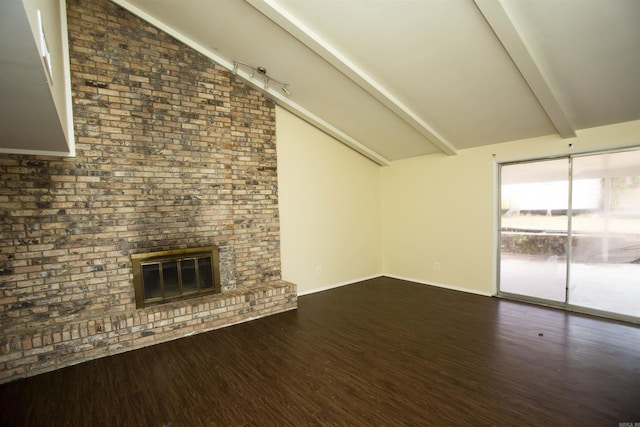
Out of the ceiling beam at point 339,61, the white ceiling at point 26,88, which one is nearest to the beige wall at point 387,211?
the ceiling beam at point 339,61

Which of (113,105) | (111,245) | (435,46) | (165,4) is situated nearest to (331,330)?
(111,245)

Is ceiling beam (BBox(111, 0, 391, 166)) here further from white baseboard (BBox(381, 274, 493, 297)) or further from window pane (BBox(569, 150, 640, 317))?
window pane (BBox(569, 150, 640, 317))

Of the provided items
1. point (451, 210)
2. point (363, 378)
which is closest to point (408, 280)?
point (451, 210)

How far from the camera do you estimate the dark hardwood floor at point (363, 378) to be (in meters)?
2.05

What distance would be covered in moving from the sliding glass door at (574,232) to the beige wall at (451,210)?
215mm

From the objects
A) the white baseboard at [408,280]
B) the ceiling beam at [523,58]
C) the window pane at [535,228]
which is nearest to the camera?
the ceiling beam at [523,58]

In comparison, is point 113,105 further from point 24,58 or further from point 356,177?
point 356,177

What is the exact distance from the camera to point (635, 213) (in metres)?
3.48

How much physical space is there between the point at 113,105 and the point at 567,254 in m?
6.08

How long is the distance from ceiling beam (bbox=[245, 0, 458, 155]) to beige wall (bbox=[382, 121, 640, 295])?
0.88m

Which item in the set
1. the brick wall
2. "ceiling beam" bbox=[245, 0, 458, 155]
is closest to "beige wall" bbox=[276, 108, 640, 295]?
the brick wall

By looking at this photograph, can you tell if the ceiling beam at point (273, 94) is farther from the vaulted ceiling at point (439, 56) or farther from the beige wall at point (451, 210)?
the beige wall at point (451, 210)

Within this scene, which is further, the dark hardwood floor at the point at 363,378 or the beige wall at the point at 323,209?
the beige wall at the point at 323,209

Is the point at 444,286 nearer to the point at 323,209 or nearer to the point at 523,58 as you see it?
the point at 323,209
